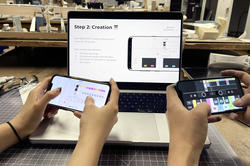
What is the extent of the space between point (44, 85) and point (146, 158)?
1.06 ft

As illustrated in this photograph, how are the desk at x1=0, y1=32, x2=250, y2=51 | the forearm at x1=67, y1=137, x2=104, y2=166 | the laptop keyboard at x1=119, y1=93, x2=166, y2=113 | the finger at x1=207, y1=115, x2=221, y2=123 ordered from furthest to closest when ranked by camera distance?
1. the desk at x1=0, y1=32, x2=250, y2=51
2. the laptop keyboard at x1=119, y1=93, x2=166, y2=113
3. the finger at x1=207, y1=115, x2=221, y2=123
4. the forearm at x1=67, y1=137, x2=104, y2=166

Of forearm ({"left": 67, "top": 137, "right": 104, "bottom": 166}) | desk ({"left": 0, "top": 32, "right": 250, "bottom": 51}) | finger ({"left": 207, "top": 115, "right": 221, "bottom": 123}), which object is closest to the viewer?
forearm ({"left": 67, "top": 137, "right": 104, "bottom": 166})

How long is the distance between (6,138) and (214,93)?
0.53 metres

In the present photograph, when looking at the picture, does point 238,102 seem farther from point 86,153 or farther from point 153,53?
point 86,153

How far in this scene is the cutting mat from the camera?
39 centimetres

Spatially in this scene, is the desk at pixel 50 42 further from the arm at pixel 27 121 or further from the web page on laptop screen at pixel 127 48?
the arm at pixel 27 121

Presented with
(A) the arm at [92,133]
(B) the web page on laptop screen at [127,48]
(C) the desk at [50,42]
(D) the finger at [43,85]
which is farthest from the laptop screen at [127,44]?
(C) the desk at [50,42]

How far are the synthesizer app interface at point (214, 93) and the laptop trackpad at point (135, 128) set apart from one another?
0.12 metres

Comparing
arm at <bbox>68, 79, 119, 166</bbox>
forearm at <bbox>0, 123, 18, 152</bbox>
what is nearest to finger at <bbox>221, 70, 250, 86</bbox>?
arm at <bbox>68, 79, 119, 166</bbox>

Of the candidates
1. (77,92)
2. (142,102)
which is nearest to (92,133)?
(77,92)

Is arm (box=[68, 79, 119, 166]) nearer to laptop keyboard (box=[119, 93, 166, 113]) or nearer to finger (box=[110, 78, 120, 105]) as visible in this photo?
finger (box=[110, 78, 120, 105])

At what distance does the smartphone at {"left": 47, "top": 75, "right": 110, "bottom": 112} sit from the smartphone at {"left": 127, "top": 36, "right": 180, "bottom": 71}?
184 mm

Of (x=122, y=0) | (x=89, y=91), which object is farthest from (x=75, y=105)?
(x=122, y=0)

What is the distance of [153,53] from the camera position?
0.58 meters
